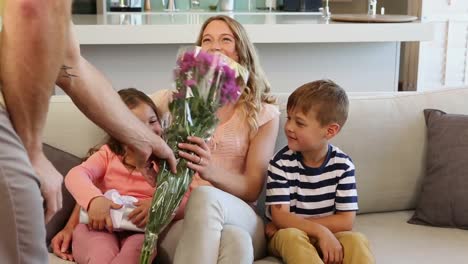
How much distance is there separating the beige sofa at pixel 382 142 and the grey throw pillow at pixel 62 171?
0.03 m

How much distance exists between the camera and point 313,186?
2061mm

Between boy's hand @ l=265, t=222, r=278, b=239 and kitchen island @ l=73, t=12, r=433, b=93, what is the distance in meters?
1.45

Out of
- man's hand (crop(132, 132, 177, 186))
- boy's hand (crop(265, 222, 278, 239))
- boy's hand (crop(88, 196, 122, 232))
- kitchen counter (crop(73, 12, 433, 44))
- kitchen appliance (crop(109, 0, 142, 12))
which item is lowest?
boy's hand (crop(265, 222, 278, 239))

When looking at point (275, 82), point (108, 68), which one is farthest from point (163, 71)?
point (275, 82)

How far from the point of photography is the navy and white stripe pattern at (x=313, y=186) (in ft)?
6.70

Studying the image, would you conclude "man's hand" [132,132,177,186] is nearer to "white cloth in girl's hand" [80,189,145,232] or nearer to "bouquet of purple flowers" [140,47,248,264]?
"bouquet of purple flowers" [140,47,248,264]

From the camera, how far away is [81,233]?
201cm

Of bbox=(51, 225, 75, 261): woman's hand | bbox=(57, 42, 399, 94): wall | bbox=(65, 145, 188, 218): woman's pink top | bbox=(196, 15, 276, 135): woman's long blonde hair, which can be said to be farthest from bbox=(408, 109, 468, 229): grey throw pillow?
bbox=(57, 42, 399, 94): wall

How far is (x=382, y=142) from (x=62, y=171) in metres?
1.10

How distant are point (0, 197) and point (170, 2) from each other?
4587 millimetres

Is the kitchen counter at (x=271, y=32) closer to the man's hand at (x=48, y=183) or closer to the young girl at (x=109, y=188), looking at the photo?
the young girl at (x=109, y=188)

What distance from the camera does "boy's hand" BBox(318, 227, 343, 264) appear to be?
1.91 metres

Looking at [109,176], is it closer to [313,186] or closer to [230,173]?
[230,173]

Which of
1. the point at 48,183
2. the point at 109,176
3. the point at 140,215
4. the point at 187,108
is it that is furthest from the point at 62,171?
the point at 48,183
